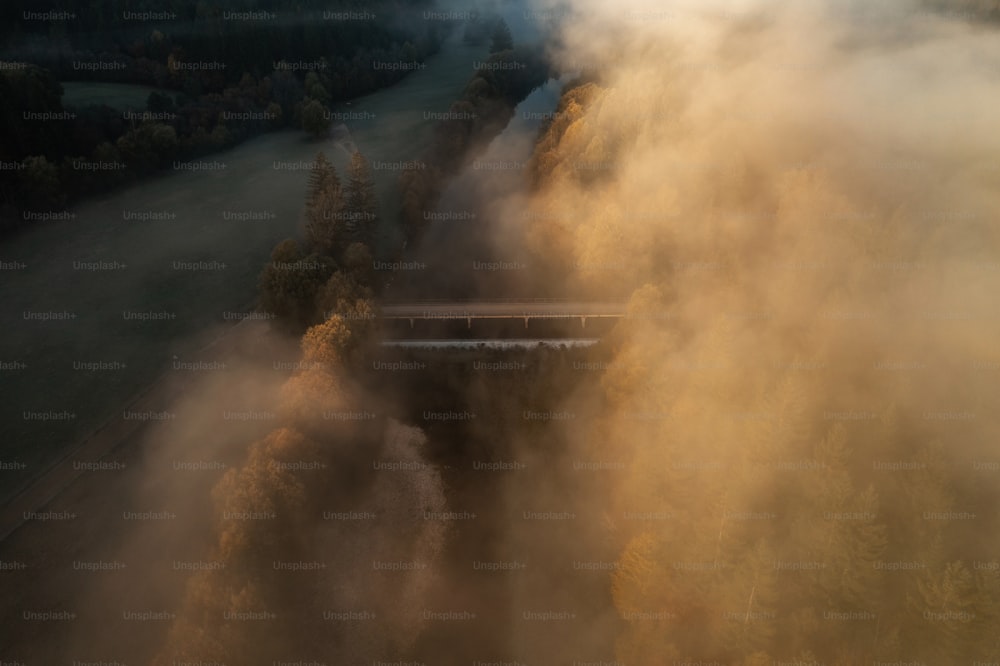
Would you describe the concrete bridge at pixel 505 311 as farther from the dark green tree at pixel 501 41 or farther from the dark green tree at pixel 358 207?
the dark green tree at pixel 501 41

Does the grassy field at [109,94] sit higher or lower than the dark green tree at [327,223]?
higher

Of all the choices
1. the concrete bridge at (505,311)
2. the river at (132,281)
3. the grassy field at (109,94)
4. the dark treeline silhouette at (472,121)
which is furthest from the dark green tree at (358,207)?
the grassy field at (109,94)

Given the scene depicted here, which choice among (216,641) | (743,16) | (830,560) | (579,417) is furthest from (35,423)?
(743,16)

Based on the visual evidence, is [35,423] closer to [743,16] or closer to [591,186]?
[591,186]

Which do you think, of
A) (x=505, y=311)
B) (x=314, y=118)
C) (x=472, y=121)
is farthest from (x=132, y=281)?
(x=472, y=121)

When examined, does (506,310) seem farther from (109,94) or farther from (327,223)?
(109,94)
